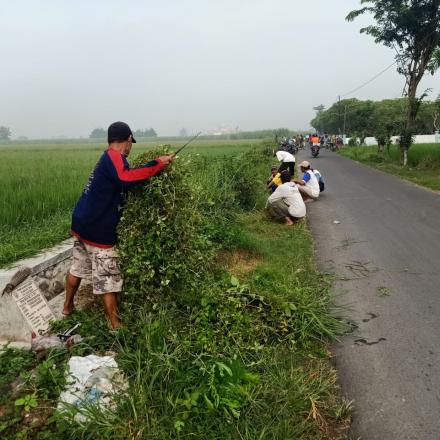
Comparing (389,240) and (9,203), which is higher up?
(9,203)

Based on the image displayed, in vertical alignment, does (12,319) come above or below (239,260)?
above

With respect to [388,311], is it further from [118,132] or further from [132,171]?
[118,132]

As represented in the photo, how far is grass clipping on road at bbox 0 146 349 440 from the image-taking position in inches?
93.0

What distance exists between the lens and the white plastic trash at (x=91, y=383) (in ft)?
8.03

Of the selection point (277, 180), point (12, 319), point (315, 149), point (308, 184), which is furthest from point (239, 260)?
point (315, 149)

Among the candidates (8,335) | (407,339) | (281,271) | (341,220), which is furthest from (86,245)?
(341,220)

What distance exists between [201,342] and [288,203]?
15.5 feet

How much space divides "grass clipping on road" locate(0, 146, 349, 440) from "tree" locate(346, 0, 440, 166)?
1456cm

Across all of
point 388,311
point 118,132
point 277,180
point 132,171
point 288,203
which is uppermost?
point 118,132

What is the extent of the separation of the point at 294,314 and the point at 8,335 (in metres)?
2.43

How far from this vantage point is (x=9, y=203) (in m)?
5.12

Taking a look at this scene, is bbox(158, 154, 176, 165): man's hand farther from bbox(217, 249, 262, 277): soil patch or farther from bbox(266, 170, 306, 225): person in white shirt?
bbox(266, 170, 306, 225): person in white shirt

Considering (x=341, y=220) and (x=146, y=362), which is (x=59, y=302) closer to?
(x=146, y=362)

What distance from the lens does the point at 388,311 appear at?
12.8ft
